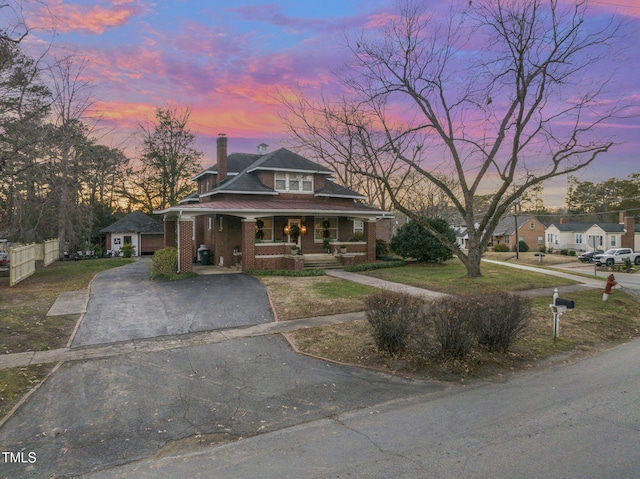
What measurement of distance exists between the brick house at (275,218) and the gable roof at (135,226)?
9.27 meters

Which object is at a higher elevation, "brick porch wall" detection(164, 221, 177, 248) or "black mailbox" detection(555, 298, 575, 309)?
"brick porch wall" detection(164, 221, 177, 248)

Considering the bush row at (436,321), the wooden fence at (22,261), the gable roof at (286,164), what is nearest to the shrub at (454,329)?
the bush row at (436,321)

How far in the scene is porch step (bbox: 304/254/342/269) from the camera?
21594 mm

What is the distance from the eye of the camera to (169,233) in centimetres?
2544

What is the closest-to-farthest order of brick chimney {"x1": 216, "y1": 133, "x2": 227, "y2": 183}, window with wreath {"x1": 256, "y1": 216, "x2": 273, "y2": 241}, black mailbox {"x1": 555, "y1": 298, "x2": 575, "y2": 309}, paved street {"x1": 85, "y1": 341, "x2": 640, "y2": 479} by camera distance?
paved street {"x1": 85, "y1": 341, "x2": 640, "y2": 479} < black mailbox {"x1": 555, "y1": 298, "x2": 575, "y2": 309} < window with wreath {"x1": 256, "y1": 216, "x2": 273, "y2": 241} < brick chimney {"x1": 216, "y1": 133, "x2": 227, "y2": 183}

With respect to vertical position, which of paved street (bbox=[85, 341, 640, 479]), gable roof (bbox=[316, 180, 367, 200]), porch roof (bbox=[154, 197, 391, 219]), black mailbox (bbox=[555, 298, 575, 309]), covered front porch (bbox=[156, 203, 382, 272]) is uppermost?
gable roof (bbox=[316, 180, 367, 200])

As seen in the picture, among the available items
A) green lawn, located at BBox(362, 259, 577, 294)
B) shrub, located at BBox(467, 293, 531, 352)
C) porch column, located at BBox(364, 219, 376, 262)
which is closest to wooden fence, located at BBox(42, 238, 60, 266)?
green lawn, located at BBox(362, 259, 577, 294)

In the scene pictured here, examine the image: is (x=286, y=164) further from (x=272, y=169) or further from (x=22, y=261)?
(x=22, y=261)

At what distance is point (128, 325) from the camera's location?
32.2 ft

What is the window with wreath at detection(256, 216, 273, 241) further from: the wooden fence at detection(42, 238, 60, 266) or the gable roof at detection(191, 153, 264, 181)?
the wooden fence at detection(42, 238, 60, 266)

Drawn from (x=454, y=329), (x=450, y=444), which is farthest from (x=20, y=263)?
(x=450, y=444)

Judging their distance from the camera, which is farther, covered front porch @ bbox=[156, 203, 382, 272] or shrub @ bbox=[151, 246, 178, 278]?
covered front porch @ bbox=[156, 203, 382, 272]

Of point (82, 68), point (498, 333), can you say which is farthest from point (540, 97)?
point (82, 68)

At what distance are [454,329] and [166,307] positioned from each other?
8672 millimetres
